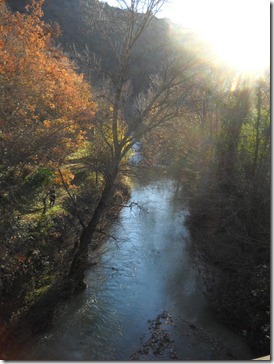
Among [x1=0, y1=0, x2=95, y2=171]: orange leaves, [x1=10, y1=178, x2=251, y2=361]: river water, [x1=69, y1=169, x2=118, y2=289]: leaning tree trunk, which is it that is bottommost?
[x1=10, y1=178, x2=251, y2=361]: river water

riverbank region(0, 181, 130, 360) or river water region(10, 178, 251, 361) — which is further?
river water region(10, 178, 251, 361)

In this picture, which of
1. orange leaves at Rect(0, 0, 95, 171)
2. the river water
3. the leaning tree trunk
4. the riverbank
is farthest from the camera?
orange leaves at Rect(0, 0, 95, 171)

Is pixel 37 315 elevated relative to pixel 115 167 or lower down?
lower down

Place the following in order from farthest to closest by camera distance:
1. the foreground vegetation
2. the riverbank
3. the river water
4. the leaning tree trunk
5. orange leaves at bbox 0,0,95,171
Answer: orange leaves at bbox 0,0,95,171 → the leaning tree trunk → the foreground vegetation → the river water → the riverbank

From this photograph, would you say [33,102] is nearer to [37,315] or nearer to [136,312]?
[37,315]

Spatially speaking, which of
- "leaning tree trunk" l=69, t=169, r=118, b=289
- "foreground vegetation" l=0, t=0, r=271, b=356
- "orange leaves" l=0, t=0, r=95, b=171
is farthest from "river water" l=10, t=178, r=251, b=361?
"orange leaves" l=0, t=0, r=95, b=171

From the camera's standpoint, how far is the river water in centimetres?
798

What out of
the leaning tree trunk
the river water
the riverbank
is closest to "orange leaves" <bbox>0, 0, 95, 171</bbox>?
the leaning tree trunk

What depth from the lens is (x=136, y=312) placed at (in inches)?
373

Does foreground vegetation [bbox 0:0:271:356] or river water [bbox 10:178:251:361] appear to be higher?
foreground vegetation [bbox 0:0:271:356]

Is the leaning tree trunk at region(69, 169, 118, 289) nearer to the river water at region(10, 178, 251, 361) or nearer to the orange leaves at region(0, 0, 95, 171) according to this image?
the river water at region(10, 178, 251, 361)

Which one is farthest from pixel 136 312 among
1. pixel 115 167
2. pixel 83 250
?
pixel 115 167

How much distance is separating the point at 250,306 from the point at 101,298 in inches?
163

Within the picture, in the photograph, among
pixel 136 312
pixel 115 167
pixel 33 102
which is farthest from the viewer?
pixel 33 102
